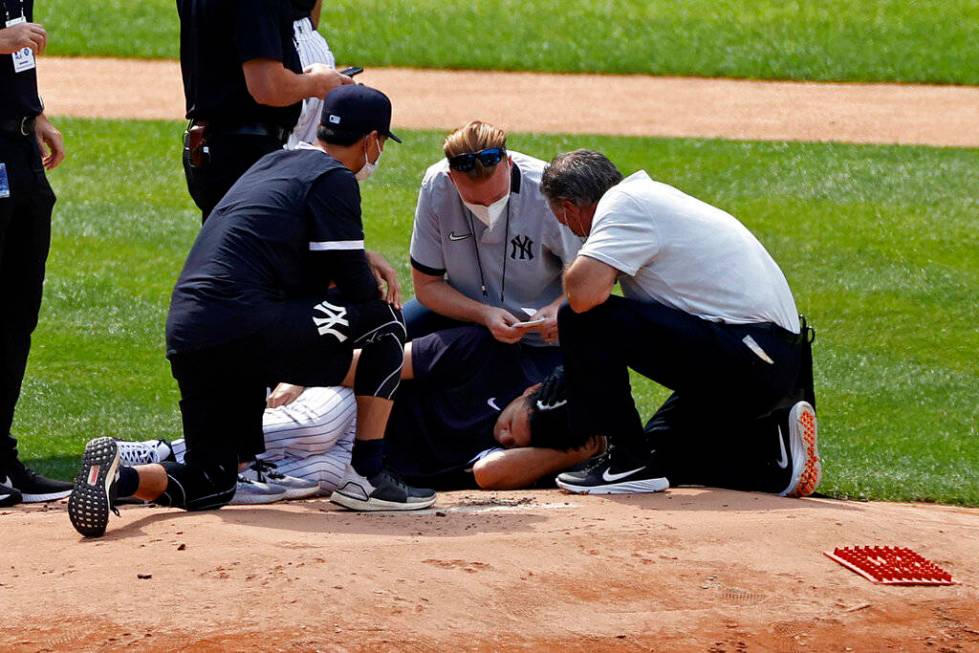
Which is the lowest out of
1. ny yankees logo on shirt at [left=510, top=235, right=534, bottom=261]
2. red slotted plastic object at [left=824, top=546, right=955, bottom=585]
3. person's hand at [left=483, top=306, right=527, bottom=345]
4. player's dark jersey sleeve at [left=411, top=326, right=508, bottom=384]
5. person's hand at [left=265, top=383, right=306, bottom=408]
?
red slotted plastic object at [left=824, top=546, right=955, bottom=585]

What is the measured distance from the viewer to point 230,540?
4836 mm

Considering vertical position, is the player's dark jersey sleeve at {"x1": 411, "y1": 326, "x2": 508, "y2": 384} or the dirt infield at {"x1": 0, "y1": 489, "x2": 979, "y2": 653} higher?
the player's dark jersey sleeve at {"x1": 411, "y1": 326, "x2": 508, "y2": 384}

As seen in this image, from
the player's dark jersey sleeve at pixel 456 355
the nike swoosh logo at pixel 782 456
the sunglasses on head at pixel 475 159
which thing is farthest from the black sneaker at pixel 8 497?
the nike swoosh logo at pixel 782 456

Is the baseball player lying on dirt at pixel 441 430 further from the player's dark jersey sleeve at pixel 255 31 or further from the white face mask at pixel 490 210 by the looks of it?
the player's dark jersey sleeve at pixel 255 31

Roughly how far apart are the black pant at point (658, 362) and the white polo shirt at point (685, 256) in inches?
3.3

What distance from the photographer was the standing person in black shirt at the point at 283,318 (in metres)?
5.23

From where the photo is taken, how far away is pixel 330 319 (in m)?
5.31

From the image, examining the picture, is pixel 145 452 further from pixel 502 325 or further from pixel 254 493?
pixel 502 325

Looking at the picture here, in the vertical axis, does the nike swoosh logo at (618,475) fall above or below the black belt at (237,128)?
below

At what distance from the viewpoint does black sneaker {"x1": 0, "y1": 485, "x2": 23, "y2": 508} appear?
5828mm

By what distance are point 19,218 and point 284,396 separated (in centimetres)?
127

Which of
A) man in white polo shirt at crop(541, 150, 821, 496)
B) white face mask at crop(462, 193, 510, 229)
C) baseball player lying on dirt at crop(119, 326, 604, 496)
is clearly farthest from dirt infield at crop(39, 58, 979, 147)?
man in white polo shirt at crop(541, 150, 821, 496)

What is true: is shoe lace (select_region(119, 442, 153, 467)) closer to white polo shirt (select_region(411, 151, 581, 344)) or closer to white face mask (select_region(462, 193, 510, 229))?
white polo shirt (select_region(411, 151, 581, 344))

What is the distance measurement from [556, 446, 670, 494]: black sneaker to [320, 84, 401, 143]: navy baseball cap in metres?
1.49
